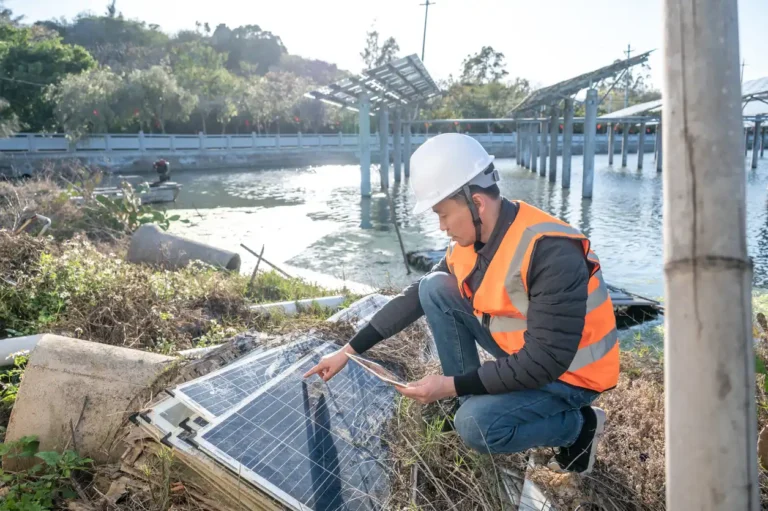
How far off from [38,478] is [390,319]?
186 cm

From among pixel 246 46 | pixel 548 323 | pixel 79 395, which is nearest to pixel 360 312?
pixel 79 395

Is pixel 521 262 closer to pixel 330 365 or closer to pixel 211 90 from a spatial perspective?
pixel 330 365

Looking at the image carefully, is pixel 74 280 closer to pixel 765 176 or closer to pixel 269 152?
pixel 765 176

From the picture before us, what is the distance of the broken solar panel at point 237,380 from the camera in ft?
8.57

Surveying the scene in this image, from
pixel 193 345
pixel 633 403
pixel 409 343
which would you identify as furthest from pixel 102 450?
pixel 633 403

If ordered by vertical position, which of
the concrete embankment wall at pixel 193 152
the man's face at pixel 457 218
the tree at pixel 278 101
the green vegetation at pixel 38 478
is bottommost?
the green vegetation at pixel 38 478

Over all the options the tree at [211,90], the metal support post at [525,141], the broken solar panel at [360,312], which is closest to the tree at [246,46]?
the tree at [211,90]

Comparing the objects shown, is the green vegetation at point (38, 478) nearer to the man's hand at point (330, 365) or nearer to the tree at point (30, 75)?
the man's hand at point (330, 365)

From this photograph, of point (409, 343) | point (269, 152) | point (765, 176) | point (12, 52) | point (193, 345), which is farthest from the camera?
point (269, 152)

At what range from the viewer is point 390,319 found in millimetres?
2887

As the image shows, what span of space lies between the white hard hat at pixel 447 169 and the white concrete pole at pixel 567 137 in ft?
58.9

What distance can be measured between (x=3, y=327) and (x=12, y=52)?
34.2 m

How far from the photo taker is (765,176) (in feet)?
77.7

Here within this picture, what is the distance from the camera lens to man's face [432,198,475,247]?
2.40m
